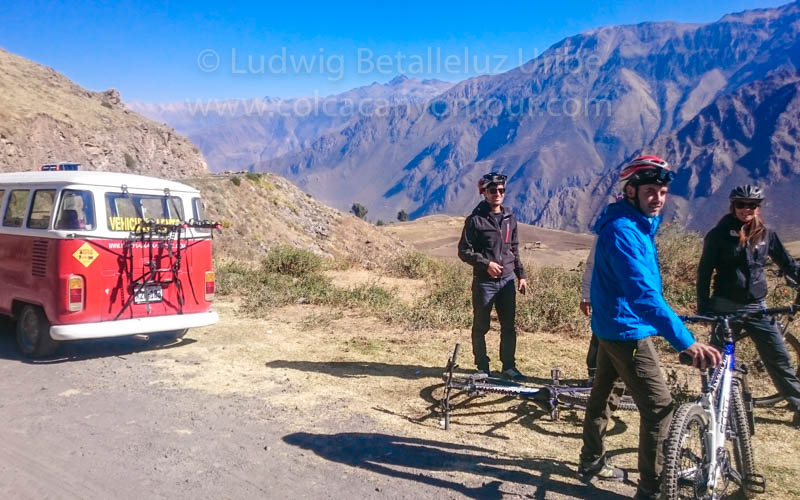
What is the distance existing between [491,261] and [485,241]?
0.24m

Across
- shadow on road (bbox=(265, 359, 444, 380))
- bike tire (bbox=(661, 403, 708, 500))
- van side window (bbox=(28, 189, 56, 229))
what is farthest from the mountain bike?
van side window (bbox=(28, 189, 56, 229))

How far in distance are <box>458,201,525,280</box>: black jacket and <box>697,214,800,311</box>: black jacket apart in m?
1.86

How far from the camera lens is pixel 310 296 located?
1059 cm

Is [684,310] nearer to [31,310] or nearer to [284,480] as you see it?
[284,480]

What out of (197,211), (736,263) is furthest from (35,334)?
(736,263)

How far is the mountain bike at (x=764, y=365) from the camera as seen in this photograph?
5156 millimetres

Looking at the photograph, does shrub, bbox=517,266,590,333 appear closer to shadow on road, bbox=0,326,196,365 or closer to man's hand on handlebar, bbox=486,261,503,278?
man's hand on handlebar, bbox=486,261,503,278

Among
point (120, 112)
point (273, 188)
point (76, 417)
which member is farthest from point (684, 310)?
point (120, 112)

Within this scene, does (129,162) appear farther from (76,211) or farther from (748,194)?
(748,194)

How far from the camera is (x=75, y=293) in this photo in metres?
6.36

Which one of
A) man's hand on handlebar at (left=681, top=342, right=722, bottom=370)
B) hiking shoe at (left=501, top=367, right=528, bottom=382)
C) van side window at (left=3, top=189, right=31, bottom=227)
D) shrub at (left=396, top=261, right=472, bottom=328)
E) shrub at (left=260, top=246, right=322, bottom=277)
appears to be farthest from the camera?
shrub at (left=260, top=246, right=322, bottom=277)

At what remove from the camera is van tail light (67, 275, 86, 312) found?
6324mm

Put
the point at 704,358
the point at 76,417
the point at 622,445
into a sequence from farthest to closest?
the point at 76,417 → the point at 622,445 → the point at 704,358

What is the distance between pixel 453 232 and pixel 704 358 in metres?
62.2
